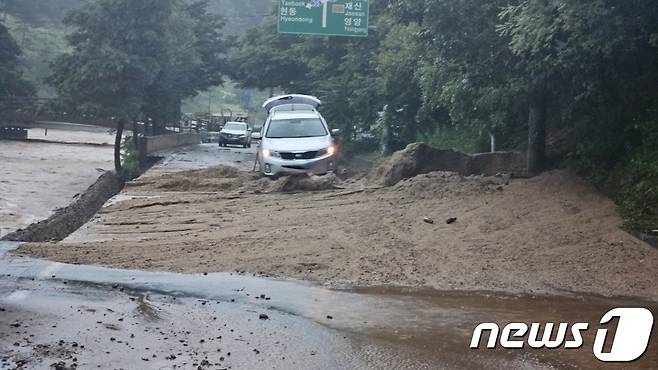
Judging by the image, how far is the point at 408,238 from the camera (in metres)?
11.5

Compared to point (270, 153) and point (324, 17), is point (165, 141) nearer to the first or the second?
point (324, 17)

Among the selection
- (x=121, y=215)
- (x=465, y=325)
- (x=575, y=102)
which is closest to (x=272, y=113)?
(x=121, y=215)

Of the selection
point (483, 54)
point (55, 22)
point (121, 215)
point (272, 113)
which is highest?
point (55, 22)

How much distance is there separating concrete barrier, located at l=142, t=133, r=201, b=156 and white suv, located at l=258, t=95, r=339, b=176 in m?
13.1

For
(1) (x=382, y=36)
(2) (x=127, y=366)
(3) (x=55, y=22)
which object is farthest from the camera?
(3) (x=55, y=22)

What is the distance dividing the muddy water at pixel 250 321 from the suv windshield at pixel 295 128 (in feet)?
36.2

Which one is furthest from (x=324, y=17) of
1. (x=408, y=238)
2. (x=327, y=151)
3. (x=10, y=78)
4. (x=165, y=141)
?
(x=10, y=78)

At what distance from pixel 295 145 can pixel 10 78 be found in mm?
35983

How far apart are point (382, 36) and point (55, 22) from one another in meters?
49.8

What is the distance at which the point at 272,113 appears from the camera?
2219cm

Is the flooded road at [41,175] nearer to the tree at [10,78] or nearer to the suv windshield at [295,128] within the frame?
the suv windshield at [295,128]

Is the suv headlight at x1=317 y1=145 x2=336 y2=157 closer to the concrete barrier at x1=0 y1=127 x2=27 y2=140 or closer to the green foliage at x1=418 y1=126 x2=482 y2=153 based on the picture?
the green foliage at x1=418 y1=126 x2=482 y2=153

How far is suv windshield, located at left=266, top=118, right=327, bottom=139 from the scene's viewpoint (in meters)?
20.2

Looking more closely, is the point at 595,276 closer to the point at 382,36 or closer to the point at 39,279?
the point at 39,279
